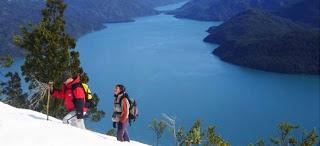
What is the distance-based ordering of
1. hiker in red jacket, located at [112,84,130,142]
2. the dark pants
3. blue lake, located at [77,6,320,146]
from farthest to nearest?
blue lake, located at [77,6,320,146], the dark pants, hiker in red jacket, located at [112,84,130,142]

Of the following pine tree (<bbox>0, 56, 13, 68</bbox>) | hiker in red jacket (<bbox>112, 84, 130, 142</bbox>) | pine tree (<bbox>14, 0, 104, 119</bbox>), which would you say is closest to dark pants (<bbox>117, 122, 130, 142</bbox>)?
hiker in red jacket (<bbox>112, 84, 130, 142</bbox>)

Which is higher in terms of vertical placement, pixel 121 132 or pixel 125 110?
pixel 125 110

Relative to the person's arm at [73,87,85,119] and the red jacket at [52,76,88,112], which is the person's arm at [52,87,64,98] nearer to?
the red jacket at [52,76,88,112]

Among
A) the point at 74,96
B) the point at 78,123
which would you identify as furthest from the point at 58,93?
the point at 78,123

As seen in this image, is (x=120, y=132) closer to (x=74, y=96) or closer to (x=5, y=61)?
(x=74, y=96)

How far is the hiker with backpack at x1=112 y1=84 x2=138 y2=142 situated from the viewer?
1722 centimetres

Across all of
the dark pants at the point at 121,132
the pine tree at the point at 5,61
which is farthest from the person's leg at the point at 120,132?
the pine tree at the point at 5,61

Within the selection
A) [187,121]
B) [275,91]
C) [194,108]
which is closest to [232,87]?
[275,91]

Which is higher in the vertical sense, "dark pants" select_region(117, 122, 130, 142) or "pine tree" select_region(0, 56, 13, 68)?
"dark pants" select_region(117, 122, 130, 142)

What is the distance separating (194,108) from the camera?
450 ft

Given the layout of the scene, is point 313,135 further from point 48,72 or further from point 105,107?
point 105,107

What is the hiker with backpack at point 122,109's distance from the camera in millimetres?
Result: 17219

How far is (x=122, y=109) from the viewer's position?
1747 cm

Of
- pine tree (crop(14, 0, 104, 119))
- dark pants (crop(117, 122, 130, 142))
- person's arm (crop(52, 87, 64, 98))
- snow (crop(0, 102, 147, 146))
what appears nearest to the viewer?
snow (crop(0, 102, 147, 146))
